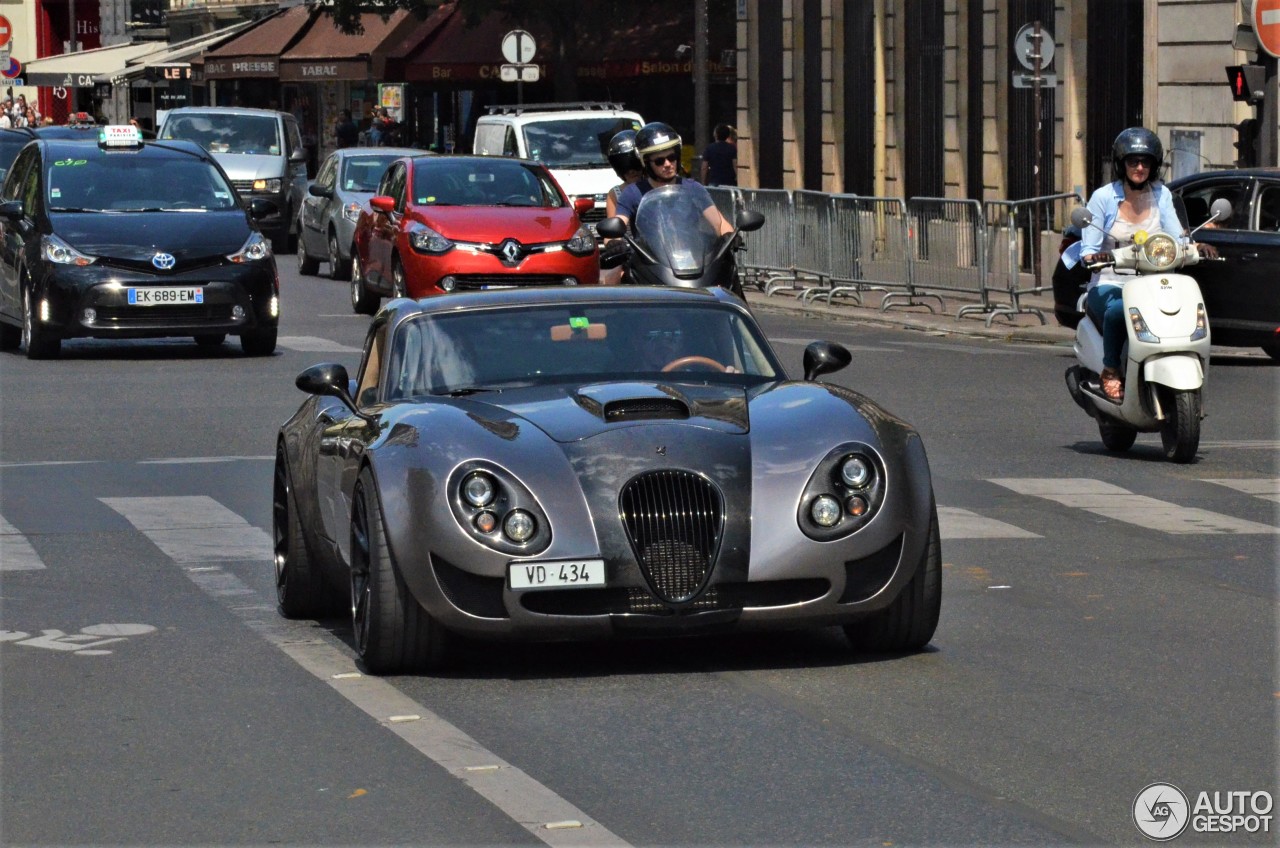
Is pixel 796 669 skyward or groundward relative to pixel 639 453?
groundward

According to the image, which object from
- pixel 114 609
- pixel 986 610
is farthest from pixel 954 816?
pixel 114 609

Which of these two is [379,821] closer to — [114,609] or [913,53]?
[114,609]

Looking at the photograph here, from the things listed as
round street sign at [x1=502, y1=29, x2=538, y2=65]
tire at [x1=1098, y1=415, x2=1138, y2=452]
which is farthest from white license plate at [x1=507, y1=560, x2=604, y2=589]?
round street sign at [x1=502, y1=29, x2=538, y2=65]

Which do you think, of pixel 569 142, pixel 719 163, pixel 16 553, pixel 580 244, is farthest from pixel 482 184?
pixel 16 553

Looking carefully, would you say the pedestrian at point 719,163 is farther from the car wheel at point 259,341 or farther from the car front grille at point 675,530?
the car front grille at point 675,530

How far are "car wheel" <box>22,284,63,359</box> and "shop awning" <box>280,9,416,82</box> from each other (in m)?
35.4

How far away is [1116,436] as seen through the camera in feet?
46.9

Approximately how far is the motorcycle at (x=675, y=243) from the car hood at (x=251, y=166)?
24.7 metres

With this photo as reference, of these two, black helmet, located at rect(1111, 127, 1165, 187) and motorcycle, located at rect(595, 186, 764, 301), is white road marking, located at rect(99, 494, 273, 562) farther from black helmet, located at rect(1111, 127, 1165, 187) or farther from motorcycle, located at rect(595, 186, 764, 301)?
black helmet, located at rect(1111, 127, 1165, 187)

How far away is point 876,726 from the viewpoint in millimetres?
6914

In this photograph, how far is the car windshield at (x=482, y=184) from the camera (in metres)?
24.6

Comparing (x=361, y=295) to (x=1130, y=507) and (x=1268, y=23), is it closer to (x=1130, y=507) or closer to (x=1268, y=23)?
(x=1268, y=23)

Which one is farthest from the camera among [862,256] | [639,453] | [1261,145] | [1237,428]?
[862,256]

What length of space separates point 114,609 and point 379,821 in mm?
3491
